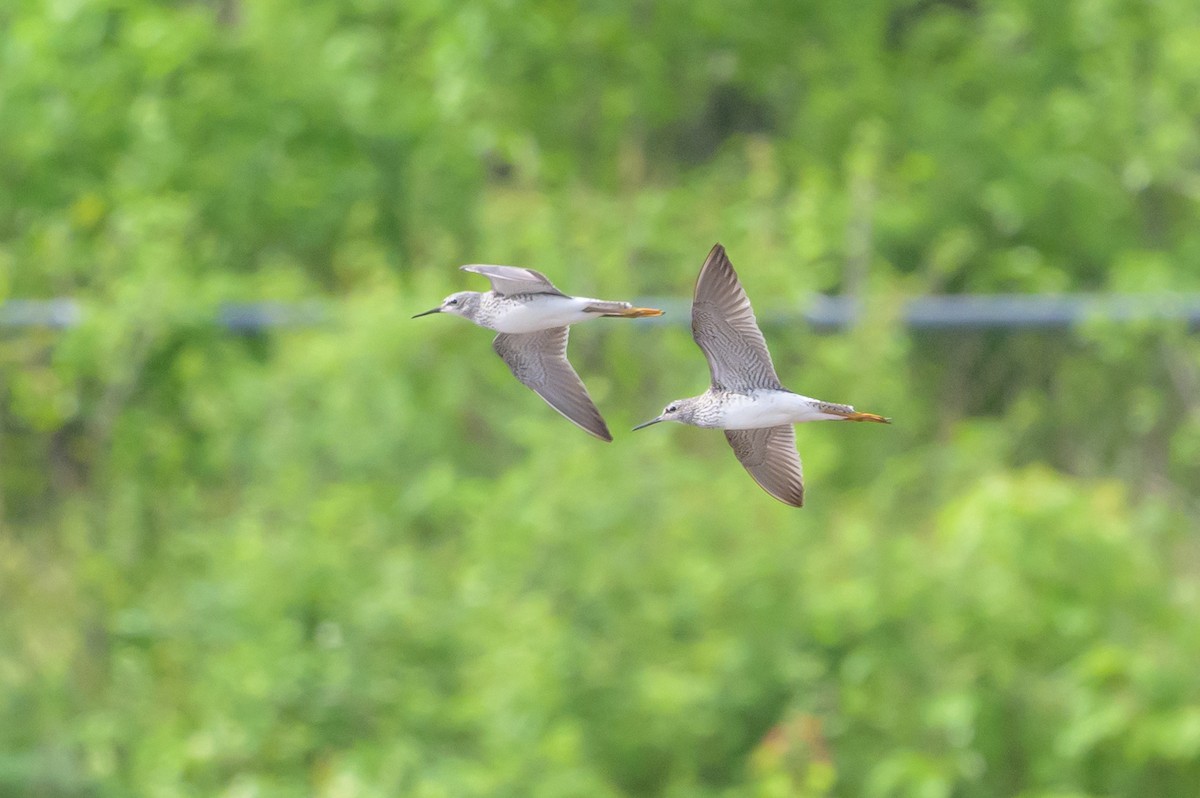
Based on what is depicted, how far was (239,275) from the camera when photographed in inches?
437

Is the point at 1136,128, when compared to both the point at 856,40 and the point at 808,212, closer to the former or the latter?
the point at 856,40

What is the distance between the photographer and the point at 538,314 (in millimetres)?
3531

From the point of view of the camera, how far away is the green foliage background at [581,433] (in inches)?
313

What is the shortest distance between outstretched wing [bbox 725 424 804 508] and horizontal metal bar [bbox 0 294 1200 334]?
5064 mm

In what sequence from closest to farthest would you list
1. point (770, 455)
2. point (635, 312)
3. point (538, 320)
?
point (635, 312) → point (538, 320) → point (770, 455)

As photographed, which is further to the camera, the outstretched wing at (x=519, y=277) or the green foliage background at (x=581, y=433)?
the green foliage background at (x=581, y=433)

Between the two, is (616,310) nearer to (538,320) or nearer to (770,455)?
(538,320)

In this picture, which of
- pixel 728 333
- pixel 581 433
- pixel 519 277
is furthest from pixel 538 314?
pixel 581 433

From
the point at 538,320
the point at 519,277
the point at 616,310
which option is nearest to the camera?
the point at 616,310

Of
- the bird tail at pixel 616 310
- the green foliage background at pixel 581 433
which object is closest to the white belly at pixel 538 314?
the bird tail at pixel 616 310

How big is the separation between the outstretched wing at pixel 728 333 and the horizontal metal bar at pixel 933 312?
550cm

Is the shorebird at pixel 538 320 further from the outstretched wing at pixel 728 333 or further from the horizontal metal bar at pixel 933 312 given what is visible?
the horizontal metal bar at pixel 933 312

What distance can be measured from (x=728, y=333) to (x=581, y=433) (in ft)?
15.9

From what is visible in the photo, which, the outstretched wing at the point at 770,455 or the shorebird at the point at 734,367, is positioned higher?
the shorebird at the point at 734,367
